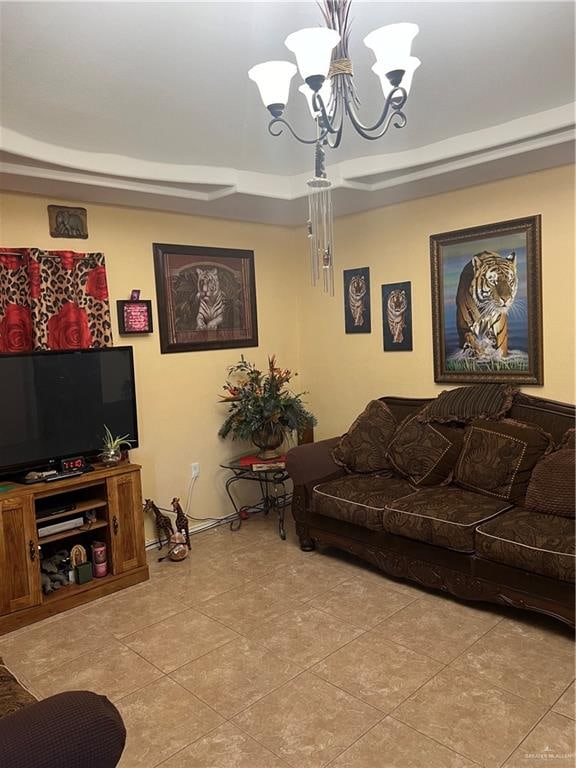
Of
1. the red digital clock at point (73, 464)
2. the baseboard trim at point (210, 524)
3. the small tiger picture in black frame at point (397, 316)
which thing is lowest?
the baseboard trim at point (210, 524)

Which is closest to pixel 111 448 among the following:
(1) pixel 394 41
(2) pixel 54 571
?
(2) pixel 54 571

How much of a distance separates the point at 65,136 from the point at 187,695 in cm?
278

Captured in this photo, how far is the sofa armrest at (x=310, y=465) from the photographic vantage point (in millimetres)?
3877

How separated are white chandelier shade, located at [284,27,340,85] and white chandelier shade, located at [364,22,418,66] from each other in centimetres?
13

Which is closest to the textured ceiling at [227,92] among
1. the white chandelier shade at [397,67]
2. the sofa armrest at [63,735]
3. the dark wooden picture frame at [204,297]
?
the white chandelier shade at [397,67]

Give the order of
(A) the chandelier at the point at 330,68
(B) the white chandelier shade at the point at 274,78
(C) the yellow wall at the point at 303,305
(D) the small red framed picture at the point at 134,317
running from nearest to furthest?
(A) the chandelier at the point at 330,68 < (B) the white chandelier shade at the point at 274,78 < (C) the yellow wall at the point at 303,305 < (D) the small red framed picture at the point at 134,317

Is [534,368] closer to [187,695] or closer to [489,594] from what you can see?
[489,594]

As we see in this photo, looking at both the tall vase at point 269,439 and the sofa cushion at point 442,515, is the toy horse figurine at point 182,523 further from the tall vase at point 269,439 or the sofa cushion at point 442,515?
the sofa cushion at point 442,515

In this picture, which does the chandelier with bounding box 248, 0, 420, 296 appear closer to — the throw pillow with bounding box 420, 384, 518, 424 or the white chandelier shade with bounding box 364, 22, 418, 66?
the white chandelier shade with bounding box 364, 22, 418, 66

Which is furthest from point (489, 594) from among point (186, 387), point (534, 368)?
point (186, 387)

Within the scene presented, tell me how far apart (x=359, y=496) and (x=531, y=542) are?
1094 millimetres

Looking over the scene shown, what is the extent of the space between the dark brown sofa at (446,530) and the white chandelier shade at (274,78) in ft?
7.16

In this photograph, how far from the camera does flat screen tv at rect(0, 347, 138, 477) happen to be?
3209 mm

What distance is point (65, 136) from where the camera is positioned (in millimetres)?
2992
